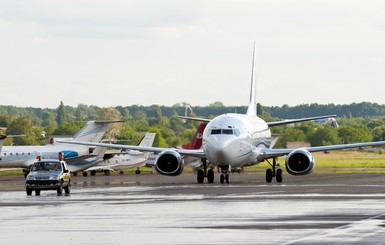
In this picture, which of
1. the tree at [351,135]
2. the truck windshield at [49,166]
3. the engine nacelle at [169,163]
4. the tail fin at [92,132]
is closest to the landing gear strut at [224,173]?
the engine nacelle at [169,163]

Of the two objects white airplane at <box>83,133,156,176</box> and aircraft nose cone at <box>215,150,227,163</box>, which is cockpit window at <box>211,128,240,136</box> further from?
white airplane at <box>83,133,156,176</box>

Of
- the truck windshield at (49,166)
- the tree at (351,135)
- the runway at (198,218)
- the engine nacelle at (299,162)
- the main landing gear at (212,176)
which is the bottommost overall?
the runway at (198,218)

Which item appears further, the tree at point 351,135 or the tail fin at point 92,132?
the tree at point 351,135

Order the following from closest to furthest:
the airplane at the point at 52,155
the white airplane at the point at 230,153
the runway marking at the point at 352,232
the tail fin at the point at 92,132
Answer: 1. the runway marking at the point at 352,232
2. the white airplane at the point at 230,153
3. the airplane at the point at 52,155
4. the tail fin at the point at 92,132

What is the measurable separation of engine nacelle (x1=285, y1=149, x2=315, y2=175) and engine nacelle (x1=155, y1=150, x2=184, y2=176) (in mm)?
6084

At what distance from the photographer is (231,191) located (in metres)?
50.2

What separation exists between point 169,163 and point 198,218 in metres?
33.1

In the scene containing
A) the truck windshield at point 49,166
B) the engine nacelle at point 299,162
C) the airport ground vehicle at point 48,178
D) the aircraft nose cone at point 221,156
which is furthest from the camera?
the engine nacelle at point 299,162

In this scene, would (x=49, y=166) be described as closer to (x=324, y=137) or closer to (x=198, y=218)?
(x=198, y=218)

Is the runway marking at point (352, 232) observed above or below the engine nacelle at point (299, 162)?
below

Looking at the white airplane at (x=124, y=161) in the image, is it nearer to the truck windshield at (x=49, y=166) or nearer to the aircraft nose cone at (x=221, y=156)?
the aircraft nose cone at (x=221, y=156)

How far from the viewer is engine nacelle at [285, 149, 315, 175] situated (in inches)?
2457

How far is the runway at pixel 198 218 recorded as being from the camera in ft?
80.5

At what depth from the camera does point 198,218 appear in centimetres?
3086
